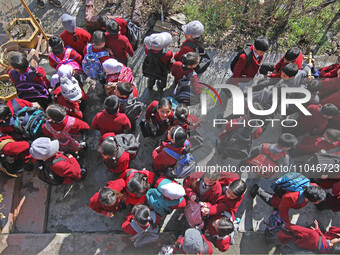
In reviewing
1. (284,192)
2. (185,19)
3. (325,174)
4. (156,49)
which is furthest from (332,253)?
(185,19)

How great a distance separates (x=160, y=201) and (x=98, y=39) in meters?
2.86

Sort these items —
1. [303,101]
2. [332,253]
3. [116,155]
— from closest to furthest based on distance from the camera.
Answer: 1. [332,253]
2. [116,155]
3. [303,101]

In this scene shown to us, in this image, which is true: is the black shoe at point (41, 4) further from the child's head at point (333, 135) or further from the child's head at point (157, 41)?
the child's head at point (333, 135)

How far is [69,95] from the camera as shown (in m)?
3.95

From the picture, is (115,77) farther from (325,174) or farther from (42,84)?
(325,174)

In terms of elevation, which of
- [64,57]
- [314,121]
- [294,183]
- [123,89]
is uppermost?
[64,57]

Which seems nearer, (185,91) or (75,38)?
(185,91)

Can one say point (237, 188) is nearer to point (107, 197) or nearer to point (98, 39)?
point (107, 197)

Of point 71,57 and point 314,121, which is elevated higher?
point 71,57

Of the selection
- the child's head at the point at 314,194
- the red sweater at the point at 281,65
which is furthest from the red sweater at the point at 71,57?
the child's head at the point at 314,194

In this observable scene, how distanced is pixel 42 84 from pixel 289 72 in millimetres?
4323

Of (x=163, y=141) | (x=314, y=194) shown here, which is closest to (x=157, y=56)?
(x=163, y=141)

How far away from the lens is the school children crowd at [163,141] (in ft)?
11.4

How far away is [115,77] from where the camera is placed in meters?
4.25
